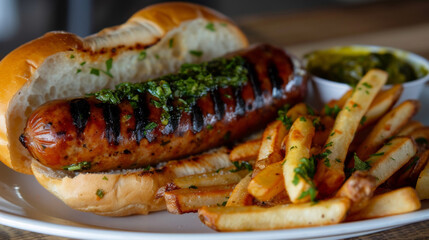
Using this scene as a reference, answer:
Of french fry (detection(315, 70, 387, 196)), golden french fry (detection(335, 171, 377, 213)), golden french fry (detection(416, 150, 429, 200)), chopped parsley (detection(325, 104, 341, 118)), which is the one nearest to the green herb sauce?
chopped parsley (detection(325, 104, 341, 118))

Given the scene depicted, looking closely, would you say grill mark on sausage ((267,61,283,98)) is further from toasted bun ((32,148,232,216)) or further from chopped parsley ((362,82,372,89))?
toasted bun ((32,148,232,216))

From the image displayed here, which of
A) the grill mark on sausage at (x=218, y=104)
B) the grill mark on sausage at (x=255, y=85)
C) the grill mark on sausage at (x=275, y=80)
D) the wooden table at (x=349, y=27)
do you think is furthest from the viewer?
the wooden table at (x=349, y=27)

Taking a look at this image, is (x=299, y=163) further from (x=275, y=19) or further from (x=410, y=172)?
(x=275, y=19)

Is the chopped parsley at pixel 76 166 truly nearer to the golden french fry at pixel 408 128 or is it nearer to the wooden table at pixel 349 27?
the golden french fry at pixel 408 128

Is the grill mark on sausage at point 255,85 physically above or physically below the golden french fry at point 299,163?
below

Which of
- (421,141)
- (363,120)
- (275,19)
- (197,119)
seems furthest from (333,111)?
(275,19)

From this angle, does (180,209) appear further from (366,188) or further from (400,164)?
(400,164)

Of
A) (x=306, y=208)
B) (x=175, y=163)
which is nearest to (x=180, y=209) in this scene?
(x=175, y=163)

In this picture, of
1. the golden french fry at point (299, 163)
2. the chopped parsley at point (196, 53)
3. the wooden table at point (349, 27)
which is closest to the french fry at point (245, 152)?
the golden french fry at point (299, 163)
